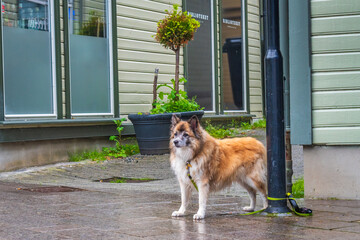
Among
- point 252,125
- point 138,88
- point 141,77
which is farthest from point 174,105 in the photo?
point 252,125

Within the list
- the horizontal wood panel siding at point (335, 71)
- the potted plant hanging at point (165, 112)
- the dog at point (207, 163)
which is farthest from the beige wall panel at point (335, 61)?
the potted plant hanging at point (165, 112)

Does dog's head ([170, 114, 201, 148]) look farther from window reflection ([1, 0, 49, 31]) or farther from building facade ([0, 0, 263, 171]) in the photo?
window reflection ([1, 0, 49, 31])

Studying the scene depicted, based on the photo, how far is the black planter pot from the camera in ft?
39.8

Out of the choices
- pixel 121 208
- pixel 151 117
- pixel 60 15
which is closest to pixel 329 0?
pixel 121 208

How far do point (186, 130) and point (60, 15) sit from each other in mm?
6626

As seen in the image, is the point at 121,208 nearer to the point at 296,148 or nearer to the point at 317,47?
the point at 317,47

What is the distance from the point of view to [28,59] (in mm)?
11250

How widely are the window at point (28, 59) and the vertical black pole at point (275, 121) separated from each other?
6195mm

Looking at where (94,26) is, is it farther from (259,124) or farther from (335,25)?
(335,25)

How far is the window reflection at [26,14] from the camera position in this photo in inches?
429

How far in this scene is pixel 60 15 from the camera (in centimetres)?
1189

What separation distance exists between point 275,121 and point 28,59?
6.66 metres

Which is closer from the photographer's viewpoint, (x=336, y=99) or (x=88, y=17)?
(x=336, y=99)

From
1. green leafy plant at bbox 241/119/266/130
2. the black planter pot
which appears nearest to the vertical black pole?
the black planter pot
